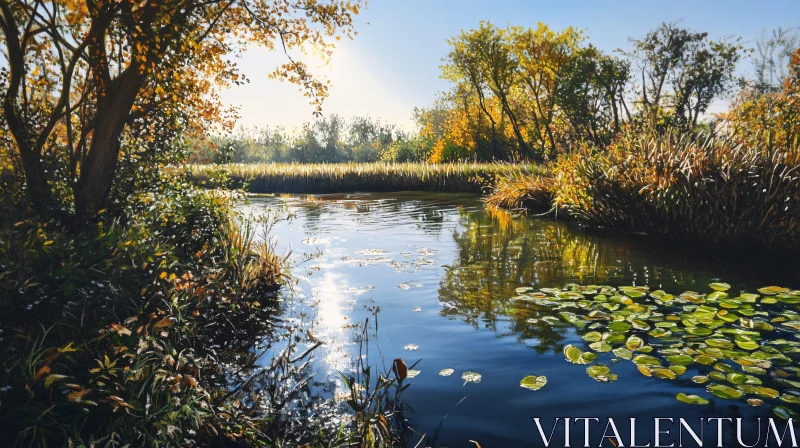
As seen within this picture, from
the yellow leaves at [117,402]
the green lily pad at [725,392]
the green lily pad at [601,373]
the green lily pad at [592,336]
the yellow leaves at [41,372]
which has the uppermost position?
the yellow leaves at [41,372]

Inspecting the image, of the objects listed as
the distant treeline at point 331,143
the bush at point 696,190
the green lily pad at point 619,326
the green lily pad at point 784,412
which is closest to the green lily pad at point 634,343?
the green lily pad at point 619,326

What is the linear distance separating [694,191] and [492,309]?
5120 millimetres

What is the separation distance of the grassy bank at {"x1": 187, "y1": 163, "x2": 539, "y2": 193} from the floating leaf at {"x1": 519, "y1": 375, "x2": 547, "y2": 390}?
18933 millimetres

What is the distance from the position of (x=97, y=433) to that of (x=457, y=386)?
2.23 metres

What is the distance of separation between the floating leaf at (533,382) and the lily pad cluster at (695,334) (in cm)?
38

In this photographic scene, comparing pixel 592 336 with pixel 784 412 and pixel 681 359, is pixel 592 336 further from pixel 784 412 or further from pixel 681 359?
pixel 784 412

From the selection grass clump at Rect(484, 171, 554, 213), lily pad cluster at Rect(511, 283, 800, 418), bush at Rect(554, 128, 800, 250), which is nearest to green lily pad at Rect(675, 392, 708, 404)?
lily pad cluster at Rect(511, 283, 800, 418)

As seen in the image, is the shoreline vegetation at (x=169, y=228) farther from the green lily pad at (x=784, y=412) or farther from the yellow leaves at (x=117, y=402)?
the green lily pad at (x=784, y=412)

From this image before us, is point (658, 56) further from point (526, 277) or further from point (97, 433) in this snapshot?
point (97, 433)

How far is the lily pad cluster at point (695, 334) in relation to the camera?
375 centimetres

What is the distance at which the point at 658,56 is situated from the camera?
27016 mm

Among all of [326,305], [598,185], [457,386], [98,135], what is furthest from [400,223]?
[457,386]

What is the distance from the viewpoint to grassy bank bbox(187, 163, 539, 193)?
23.5m

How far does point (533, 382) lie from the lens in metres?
3.89
